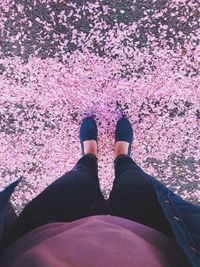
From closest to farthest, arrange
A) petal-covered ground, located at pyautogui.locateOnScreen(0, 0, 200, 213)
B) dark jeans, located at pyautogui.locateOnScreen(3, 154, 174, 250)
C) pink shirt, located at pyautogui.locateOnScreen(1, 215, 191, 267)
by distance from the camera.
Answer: pink shirt, located at pyautogui.locateOnScreen(1, 215, 191, 267) → dark jeans, located at pyautogui.locateOnScreen(3, 154, 174, 250) → petal-covered ground, located at pyautogui.locateOnScreen(0, 0, 200, 213)

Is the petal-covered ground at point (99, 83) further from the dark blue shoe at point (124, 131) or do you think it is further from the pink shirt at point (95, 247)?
the pink shirt at point (95, 247)

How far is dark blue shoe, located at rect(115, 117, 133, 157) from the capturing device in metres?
1.24

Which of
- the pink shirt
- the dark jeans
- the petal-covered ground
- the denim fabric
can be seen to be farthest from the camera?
the petal-covered ground

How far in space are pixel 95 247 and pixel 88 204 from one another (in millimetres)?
306

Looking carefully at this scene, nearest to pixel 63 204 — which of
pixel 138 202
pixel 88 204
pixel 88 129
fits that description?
pixel 88 204

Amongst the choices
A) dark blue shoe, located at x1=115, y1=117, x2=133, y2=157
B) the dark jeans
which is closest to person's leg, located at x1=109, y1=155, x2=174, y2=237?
the dark jeans

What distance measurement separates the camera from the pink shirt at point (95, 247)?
587 millimetres

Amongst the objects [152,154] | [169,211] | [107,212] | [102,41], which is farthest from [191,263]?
[102,41]

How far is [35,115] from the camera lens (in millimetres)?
1270

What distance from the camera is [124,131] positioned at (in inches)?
48.8

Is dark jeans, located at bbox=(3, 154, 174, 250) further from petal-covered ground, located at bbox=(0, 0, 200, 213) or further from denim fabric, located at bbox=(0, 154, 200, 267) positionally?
petal-covered ground, located at bbox=(0, 0, 200, 213)

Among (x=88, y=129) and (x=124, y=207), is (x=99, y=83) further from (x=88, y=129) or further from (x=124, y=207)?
(x=124, y=207)

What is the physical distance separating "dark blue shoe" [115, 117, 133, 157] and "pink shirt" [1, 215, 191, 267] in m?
0.52

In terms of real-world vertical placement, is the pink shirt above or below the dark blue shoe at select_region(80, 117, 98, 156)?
below
